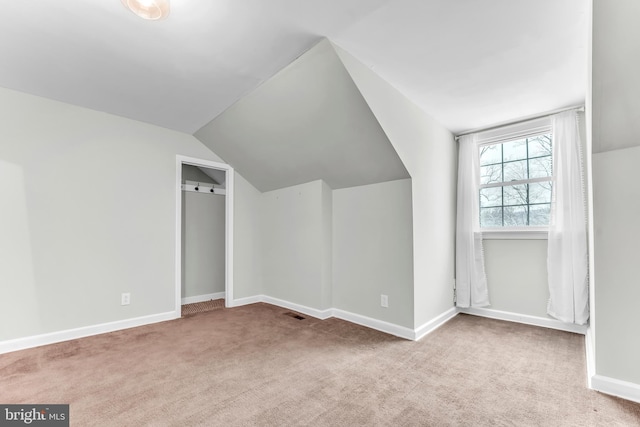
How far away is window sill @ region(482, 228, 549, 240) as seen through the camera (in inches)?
126

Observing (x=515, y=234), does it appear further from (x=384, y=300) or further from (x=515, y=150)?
(x=384, y=300)

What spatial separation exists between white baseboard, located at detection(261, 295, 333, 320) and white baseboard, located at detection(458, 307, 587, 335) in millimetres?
1726

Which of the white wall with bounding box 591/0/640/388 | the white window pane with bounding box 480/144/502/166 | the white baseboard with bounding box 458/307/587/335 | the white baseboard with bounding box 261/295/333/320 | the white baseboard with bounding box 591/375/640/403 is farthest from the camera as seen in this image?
the white window pane with bounding box 480/144/502/166

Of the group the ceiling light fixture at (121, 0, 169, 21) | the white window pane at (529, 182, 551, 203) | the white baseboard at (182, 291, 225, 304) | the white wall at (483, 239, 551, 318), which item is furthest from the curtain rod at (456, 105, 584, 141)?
the white baseboard at (182, 291, 225, 304)

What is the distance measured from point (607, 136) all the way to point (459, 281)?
2.23m

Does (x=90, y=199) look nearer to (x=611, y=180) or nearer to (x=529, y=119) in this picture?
(x=611, y=180)

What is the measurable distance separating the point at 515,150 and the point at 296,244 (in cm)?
292

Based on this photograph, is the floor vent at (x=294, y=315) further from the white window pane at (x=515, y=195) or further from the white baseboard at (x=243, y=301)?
the white window pane at (x=515, y=195)

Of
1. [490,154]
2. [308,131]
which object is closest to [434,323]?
[490,154]

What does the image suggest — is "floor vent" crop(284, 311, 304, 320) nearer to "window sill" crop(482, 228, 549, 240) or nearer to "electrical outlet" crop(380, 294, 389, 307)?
"electrical outlet" crop(380, 294, 389, 307)

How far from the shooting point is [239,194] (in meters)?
4.23

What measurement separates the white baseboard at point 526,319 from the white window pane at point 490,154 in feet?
5.97

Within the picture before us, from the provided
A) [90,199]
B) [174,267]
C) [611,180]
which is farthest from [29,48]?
[611,180]

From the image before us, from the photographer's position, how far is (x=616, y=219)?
74.6 inches
